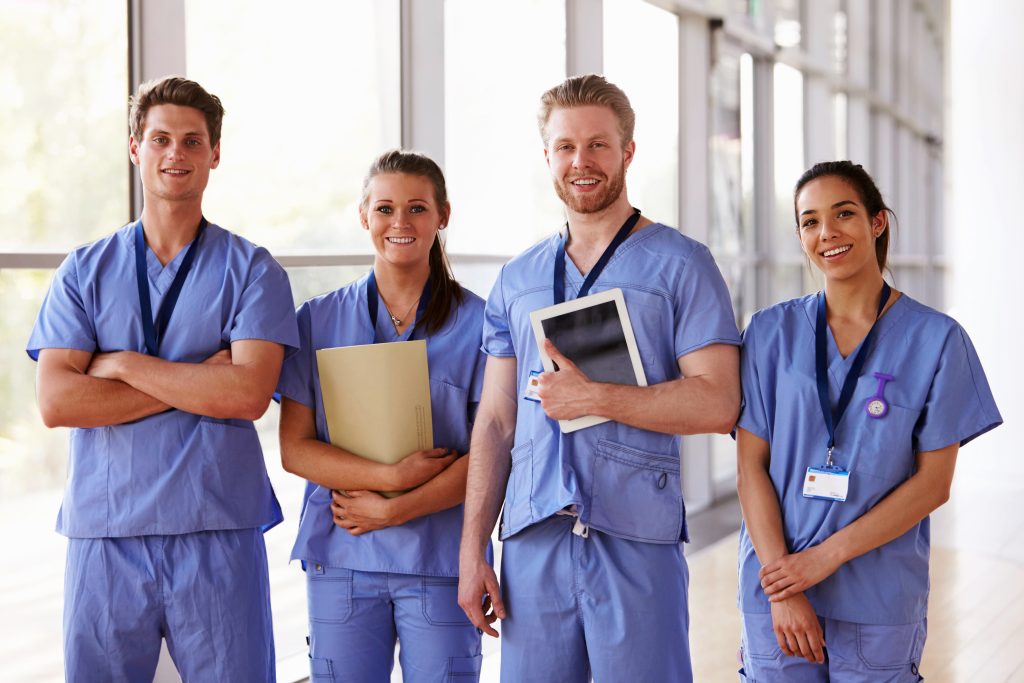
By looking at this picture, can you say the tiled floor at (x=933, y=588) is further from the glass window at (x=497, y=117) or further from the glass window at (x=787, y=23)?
the glass window at (x=787, y=23)

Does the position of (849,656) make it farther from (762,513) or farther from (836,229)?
(836,229)

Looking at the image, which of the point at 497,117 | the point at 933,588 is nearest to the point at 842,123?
the point at 933,588

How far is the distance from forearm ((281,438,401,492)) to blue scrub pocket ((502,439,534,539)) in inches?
9.6

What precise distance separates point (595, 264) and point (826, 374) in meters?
0.48

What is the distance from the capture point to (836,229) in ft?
6.68

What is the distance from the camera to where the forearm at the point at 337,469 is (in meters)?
2.10

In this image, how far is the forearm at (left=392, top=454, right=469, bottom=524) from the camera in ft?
6.91

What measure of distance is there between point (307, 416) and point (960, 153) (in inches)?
260

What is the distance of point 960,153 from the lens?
24.7 feet

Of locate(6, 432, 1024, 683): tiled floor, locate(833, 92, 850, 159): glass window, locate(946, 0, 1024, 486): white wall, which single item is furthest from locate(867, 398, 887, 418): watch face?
locate(833, 92, 850, 159): glass window

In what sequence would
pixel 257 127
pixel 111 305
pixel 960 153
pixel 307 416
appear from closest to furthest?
pixel 111 305, pixel 307 416, pixel 257 127, pixel 960 153

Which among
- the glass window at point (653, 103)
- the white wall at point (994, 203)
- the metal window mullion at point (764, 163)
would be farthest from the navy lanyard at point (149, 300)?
the white wall at point (994, 203)

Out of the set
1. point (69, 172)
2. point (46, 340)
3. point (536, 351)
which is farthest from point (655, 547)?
point (69, 172)

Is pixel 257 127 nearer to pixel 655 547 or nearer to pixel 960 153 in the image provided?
pixel 655 547
